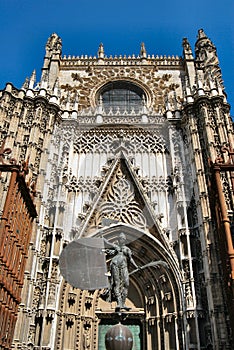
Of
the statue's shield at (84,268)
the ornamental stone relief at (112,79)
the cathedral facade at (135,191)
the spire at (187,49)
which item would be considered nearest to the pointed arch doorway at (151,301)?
the cathedral facade at (135,191)

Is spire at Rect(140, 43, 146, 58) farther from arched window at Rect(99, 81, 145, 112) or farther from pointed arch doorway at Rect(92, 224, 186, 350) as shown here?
pointed arch doorway at Rect(92, 224, 186, 350)

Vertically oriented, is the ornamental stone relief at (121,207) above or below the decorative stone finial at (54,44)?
below

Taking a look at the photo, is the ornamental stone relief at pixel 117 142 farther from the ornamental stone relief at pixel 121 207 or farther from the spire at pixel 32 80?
the spire at pixel 32 80

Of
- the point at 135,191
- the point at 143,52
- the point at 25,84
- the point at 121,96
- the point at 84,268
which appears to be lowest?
the point at 84,268

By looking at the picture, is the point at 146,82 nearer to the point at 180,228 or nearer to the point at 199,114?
the point at 199,114

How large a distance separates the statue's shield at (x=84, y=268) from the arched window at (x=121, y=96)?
10228 millimetres

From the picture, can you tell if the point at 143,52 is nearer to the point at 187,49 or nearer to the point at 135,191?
the point at 187,49

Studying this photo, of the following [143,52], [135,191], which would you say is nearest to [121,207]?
[135,191]

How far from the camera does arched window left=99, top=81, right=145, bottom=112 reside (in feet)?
57.0

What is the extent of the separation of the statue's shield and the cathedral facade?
69.5 inches

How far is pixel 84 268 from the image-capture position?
25.5 ft

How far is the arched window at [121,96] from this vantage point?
17.4 metres

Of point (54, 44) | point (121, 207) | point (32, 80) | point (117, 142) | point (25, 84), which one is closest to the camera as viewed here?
point (121, 207)

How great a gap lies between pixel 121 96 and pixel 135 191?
6395mm
